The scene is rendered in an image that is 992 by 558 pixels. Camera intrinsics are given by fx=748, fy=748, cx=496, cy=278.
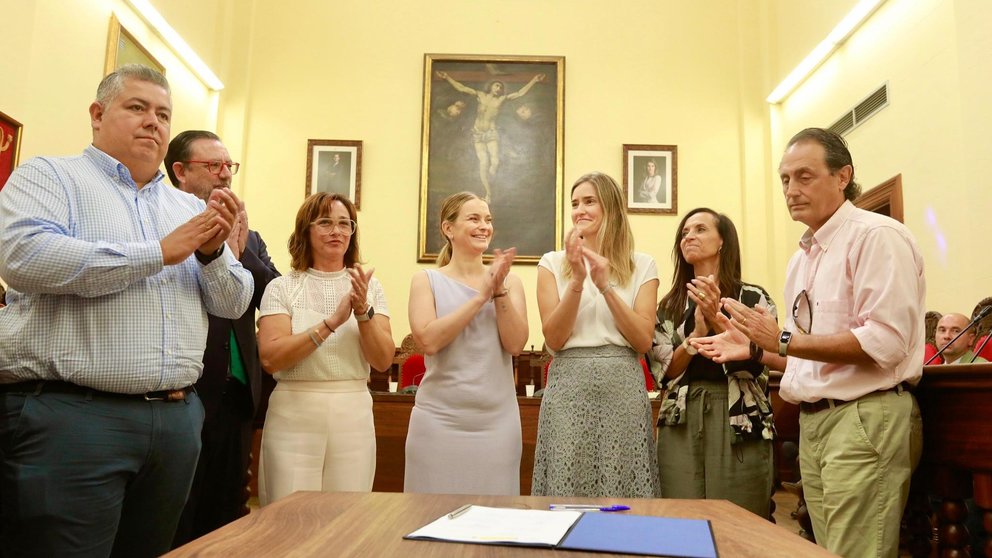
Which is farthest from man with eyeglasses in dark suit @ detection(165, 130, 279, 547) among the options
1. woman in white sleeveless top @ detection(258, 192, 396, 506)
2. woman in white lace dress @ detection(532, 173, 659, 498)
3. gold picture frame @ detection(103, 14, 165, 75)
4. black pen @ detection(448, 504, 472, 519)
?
gold picture frame @ detection(103, 14, 165, 75)

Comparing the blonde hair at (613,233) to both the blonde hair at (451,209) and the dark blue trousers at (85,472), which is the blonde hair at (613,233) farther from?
the dark blue trousers at (85,472)

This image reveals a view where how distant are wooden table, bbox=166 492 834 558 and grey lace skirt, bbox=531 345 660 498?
31.4 inches

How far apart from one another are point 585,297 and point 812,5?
5.66m

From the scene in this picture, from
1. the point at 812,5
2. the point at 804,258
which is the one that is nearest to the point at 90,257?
the point at 804,258

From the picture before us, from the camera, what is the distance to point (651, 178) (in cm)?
764

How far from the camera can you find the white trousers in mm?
2254

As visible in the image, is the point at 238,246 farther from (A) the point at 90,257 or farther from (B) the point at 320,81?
(B) the point at 320,81

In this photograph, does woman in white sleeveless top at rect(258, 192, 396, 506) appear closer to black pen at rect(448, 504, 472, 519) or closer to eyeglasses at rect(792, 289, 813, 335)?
black pen at rect(448, 504, 472, 519)

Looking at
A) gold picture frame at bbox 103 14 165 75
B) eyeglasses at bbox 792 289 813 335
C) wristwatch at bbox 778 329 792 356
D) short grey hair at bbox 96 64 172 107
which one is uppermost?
gold picture frame at bbox 103 14 165 75

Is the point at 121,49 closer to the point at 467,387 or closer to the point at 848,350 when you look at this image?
the point at 467,387

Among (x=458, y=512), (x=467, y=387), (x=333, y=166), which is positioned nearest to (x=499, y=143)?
(x=333, y=166)

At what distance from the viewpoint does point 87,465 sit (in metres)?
1.58

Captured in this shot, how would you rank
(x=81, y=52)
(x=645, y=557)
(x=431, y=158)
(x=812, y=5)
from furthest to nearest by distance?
(x=431, y=158), (x=812, y=5), (x=81, y=52), (x=645, y=557)

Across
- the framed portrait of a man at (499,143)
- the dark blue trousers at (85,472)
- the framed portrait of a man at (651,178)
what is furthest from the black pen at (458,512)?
the framed portrait of a man at (651,178)
